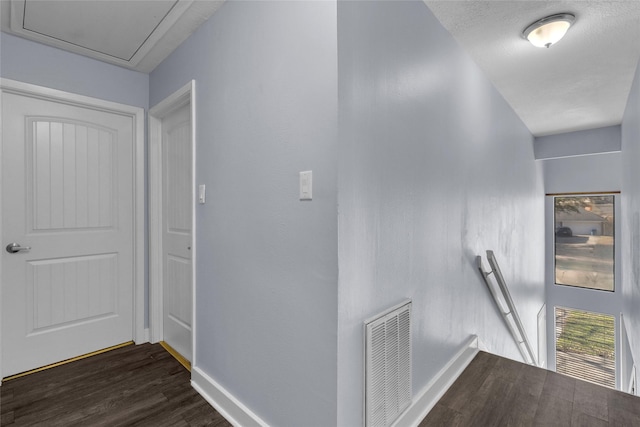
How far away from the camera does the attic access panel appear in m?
1.87

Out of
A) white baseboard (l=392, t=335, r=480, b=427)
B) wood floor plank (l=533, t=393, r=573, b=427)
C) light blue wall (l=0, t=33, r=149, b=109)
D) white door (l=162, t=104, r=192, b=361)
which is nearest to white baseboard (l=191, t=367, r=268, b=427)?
white door (l=162, t=104, r=192, b=361)

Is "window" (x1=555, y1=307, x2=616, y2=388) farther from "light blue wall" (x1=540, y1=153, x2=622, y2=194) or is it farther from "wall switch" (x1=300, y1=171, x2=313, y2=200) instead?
"wall switch" (x1=300, y1=171, x2=313, y2=200)

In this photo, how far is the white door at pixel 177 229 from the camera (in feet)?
8.03

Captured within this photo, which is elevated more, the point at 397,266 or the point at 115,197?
the point at 115,197

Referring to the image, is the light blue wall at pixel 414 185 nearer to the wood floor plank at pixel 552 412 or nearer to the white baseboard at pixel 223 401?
the wood floor plank at pixel 552 412

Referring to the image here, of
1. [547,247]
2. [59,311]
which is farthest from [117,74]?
[547,247]

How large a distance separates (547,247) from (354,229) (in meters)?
6.66

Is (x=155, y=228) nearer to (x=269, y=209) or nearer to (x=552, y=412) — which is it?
(x=269, y=209)

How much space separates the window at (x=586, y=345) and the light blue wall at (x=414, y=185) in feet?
15.5

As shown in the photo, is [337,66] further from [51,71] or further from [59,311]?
[59,311]

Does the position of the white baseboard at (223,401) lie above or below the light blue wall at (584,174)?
below

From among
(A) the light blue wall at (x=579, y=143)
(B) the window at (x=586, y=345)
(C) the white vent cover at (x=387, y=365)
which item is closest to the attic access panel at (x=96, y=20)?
(C) the white vent cover at (x=387, y=365)

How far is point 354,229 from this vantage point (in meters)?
1.32

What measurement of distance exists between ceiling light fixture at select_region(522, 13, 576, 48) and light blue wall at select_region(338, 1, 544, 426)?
1.50 feet
